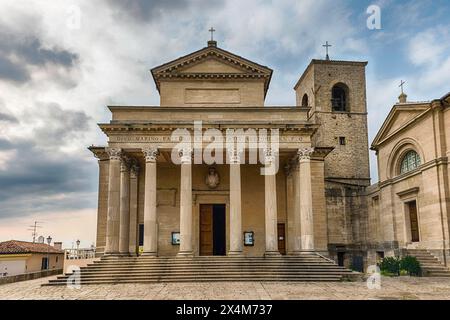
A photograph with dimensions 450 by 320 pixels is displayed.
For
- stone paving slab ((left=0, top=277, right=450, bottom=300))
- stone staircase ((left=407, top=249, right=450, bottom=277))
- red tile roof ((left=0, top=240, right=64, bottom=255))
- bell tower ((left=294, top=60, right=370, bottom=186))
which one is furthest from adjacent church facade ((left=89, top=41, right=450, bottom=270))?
red tile roof ((left=0, top=240, right=64, bottom=255))

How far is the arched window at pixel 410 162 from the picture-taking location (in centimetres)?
2546

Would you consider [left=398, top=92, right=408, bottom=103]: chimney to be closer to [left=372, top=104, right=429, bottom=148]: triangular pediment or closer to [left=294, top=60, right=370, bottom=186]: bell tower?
[left=372, top=104, right=429, bottom=148]: triangular pediment

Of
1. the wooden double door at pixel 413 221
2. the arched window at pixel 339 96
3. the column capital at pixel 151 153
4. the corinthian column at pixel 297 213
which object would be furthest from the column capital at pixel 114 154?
the arched window at pixel 339 96

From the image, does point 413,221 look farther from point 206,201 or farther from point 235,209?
point 206,201

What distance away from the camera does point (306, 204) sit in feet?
72.7

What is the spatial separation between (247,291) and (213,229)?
10628 mm

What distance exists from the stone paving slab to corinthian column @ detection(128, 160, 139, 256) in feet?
24.3

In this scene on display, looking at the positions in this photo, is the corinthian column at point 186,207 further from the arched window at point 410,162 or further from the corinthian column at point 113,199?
the arched window at point 410,162

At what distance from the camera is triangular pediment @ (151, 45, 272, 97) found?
25375 millimetres

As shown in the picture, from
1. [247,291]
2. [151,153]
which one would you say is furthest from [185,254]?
[247,291]

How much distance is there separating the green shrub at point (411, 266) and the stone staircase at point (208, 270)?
437 centimetres

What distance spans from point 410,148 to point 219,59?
12.4m
